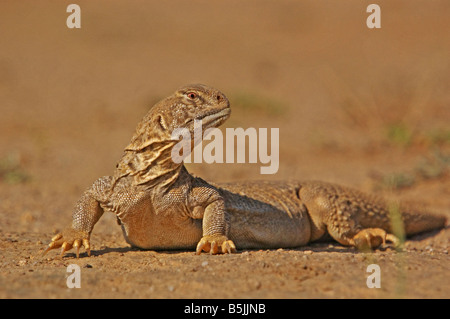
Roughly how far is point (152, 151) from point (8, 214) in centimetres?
392

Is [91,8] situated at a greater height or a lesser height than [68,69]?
greater

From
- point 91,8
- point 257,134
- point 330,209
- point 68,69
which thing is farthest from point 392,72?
point 330,209

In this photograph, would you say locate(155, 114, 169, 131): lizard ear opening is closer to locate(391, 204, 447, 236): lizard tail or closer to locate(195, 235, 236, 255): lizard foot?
locate(195, 235, 236, 255): lizard foot

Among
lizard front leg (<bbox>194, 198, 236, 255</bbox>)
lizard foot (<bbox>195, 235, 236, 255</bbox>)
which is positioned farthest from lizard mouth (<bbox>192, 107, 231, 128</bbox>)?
lizard foot (<bbox>195, 235, 236, 255</bbox>)

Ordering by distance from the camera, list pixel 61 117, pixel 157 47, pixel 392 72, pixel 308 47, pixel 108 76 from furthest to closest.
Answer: pixel 308 47
pixel 157 47
pixel 392 72
pixel 108 76
pixel 61 117

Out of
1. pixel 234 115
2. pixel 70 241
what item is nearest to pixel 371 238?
pixel 70 241

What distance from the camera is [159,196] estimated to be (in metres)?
6.35

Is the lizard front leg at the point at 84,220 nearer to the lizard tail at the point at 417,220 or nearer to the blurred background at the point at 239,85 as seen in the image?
the blurred background at the point at 239,85

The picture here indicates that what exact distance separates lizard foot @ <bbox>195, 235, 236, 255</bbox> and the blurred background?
3206mm

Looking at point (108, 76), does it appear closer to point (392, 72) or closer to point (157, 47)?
point (157, 47)

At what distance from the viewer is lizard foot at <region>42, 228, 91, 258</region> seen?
6418mm

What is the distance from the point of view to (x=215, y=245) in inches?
246

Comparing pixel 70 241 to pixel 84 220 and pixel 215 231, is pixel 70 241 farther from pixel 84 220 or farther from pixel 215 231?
pixel 215 231

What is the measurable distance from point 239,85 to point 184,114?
1429cm
